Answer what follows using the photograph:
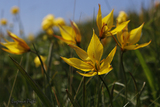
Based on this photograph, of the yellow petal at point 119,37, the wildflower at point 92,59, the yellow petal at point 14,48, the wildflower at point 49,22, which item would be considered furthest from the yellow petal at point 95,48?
the wildflower at point 49,22

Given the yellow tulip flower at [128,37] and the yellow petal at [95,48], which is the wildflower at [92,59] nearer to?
the yellow petal at [95,48]

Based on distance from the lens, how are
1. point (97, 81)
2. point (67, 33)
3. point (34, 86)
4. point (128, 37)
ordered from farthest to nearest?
point (97, 81), point (67, 33), point (128, 37), point (34, 86)

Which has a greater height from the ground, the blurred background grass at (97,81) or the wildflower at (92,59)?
the wildflower at (92,59)

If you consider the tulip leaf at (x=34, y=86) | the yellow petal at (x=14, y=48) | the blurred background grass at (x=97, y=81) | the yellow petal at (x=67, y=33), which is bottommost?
the blurred background grass at (x=97, y=81)

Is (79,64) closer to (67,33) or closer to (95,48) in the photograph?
(95,48)

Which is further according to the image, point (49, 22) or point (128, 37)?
point (49, 22)

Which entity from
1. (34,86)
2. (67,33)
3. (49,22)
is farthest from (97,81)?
(49,22)

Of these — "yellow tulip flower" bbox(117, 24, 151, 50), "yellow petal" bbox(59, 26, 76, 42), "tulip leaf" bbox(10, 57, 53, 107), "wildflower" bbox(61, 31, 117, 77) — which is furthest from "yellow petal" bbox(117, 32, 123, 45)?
"tulip leaf" bbox(10, 57, 53, 107)

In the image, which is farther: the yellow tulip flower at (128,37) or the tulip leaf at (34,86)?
the yellow tulip flower at (128,37)

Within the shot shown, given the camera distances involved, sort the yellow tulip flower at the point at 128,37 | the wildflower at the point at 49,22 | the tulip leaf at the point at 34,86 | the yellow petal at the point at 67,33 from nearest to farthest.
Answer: the tulip leaf at the point at 34,86, the yellow tulip flower at the point at 128,37, the yellow petal at the point at 67,33, the wildflower at the point at 49,22

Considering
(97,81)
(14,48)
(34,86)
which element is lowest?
(97,81)
